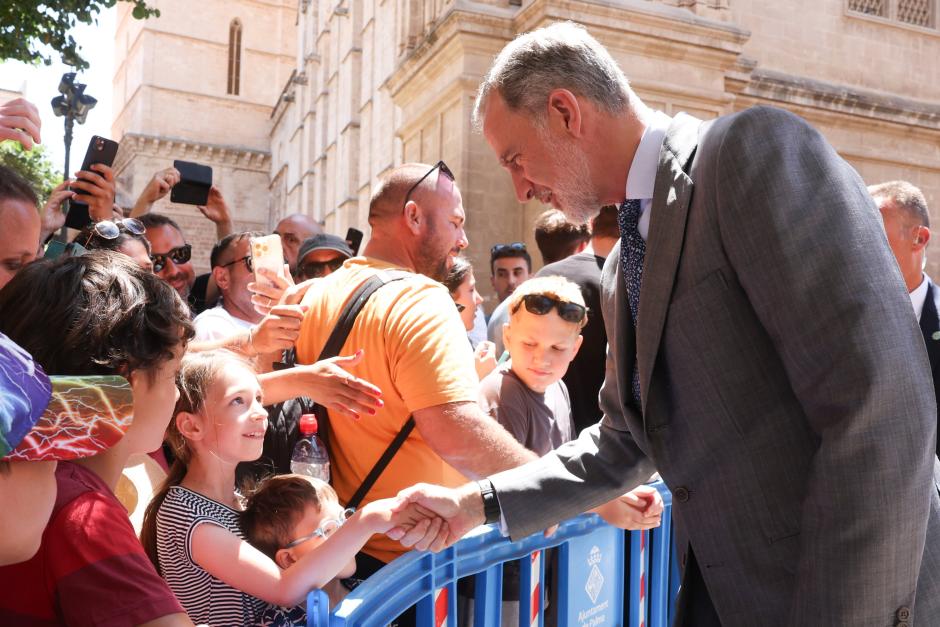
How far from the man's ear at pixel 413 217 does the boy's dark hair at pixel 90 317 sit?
1.38 metres

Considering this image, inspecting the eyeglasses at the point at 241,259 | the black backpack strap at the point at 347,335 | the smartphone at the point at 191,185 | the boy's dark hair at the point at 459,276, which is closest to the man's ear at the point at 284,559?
the black backpack strap at the point at 347,335

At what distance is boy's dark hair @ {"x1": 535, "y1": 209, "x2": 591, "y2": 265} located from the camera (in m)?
5.31

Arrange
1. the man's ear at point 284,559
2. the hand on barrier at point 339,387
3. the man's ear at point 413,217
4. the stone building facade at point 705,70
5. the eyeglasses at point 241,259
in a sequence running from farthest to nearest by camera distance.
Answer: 1. the stone building facade at point 705,70
2. the eyeglasses at point 241,259
3. the man's ear at point 413,217
4. the hand on barrier at point 339,387
5. the man's ear at point 284,559

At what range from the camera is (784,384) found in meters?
1.68

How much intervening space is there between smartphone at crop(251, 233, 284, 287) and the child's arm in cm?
123

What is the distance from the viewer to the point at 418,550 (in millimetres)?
2076

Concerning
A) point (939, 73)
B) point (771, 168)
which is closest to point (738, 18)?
point (939, 73)

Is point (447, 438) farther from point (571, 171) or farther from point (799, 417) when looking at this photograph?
point (799, 417)

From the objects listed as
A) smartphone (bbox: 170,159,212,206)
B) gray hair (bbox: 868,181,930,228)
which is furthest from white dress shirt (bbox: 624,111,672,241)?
smartphone (bbox: 170,159,212,206)

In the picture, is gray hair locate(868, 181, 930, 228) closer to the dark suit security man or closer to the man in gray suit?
the dark suit security man

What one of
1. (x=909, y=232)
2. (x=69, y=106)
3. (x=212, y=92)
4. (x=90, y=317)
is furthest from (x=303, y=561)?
(x=212, y=92)

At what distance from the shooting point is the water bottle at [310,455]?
269 centimetres

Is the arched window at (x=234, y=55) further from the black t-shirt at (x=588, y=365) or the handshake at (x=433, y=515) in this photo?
the handshake at (x=433, y=515)

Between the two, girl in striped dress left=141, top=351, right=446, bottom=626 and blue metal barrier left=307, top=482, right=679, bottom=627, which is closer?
blue metal barrier left=307, top=482, right=679, bottom=627
